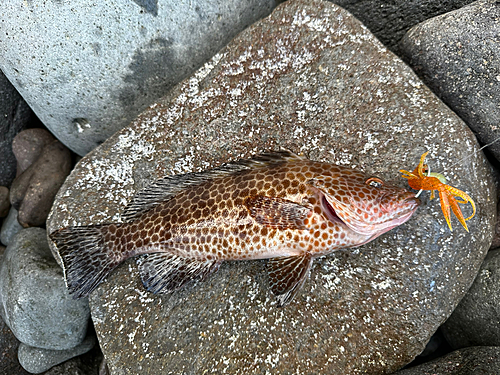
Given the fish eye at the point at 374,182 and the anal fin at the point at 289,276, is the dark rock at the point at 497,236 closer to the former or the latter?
the fish eye at the point at 374,182

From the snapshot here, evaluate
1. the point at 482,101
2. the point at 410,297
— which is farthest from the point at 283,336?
the point at 482,101

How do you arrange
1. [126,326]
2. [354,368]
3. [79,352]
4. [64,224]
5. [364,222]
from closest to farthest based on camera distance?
[364,222] → [354,368] → [126,326] → [64,224] → [79,352]

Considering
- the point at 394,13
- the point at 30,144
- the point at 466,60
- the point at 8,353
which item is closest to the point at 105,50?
the point at 30,144

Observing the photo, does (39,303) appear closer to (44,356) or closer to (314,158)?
(44,356)

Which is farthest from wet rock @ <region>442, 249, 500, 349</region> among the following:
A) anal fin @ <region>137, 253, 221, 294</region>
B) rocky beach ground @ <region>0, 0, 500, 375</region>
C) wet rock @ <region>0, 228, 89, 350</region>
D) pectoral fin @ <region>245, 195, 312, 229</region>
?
wet rock @ <region>0, 228, 89, 350</region>

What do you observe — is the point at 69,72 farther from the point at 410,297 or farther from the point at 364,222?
the point at 410,297

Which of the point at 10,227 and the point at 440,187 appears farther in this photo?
the point at 10,227

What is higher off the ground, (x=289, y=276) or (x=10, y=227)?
(x=289, y=276)
